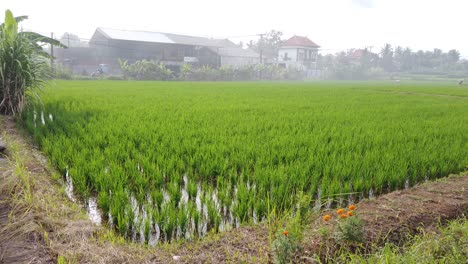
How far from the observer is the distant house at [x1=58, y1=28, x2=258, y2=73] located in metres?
29.7

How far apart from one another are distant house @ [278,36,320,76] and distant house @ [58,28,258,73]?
11996mm

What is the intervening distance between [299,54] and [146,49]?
20.8m

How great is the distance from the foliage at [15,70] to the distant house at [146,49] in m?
23.0

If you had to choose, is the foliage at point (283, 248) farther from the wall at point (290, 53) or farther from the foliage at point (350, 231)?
the wall at point (290, 53)

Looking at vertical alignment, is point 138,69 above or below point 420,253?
above

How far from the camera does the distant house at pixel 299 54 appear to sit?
44.8 metres

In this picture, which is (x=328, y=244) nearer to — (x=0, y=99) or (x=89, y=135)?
(x=89, y=135)

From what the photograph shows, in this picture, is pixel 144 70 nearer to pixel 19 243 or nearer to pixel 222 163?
pixel 222 163

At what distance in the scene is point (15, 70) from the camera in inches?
265

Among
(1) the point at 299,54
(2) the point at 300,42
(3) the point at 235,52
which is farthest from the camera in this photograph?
(2) the point at 300,42

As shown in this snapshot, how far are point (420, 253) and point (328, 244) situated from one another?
1.60 feet

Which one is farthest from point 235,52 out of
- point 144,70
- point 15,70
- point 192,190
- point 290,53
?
point 192,190

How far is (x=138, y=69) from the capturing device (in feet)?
89.9

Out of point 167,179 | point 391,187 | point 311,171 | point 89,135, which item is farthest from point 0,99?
point 391,187
